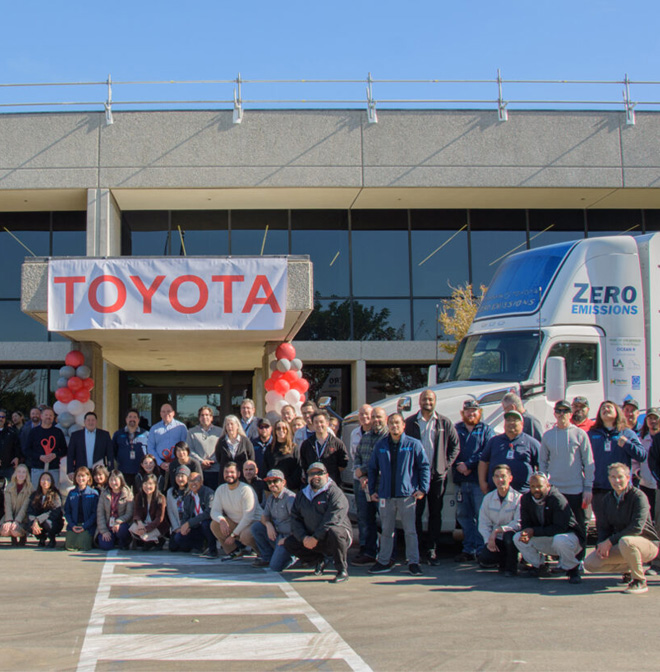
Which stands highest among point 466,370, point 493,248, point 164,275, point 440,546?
point 493,248

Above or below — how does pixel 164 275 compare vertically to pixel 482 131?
below

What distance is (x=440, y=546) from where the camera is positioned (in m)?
11.0

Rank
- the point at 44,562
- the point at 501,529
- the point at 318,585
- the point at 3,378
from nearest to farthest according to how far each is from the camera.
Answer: the point at 318,585 < the point at 501,529 < the point at 44,562 < the point at 3,378

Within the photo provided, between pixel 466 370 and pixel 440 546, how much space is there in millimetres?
2462

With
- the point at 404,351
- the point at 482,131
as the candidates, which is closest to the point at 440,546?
the point at 404,351

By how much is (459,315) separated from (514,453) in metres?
9.59

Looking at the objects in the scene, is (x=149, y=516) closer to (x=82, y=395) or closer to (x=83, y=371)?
(x=82, y=395)

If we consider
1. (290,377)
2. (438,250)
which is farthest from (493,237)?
(290,377)

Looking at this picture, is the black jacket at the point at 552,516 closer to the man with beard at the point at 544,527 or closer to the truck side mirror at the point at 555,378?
the man with beard at the point at 544,527

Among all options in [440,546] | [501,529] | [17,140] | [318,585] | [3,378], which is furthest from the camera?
[3,378]

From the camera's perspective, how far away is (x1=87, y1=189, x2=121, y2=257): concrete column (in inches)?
739

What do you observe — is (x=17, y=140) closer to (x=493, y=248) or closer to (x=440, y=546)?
(x=493, y=248)

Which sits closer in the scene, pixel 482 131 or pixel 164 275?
pixel 164 275

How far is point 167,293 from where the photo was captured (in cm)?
1307
